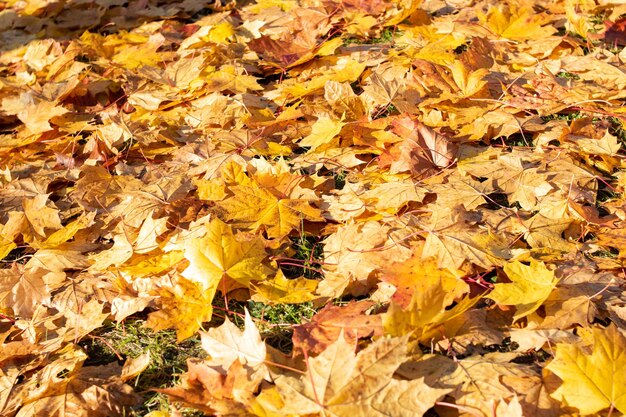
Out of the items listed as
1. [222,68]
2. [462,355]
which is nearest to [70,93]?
[222,68]

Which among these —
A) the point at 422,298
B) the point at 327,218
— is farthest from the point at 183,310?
the point at 422,298

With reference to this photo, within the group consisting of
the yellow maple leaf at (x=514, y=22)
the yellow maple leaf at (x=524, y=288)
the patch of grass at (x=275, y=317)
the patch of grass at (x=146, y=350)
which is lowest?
the patch of grass at (x=146, y=350)

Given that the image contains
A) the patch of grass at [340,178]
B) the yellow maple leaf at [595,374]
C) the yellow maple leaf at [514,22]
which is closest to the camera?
the yellow maple leaf at [595,374]

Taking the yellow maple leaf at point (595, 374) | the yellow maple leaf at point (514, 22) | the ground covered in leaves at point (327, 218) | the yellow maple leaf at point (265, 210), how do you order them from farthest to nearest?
the yellow maple leaf at point (514, 22) < the yellow maple leaf at point (265, 210) < the ground covered in leaves at point (327, 218) < the yellow maple leaf at point (595, 374)

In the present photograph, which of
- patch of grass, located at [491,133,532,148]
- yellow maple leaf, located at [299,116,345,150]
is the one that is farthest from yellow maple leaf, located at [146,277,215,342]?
patch of grass, located at [491,133,532,148]

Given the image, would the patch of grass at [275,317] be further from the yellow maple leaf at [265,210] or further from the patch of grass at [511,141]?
the patch of grass at [511,141]

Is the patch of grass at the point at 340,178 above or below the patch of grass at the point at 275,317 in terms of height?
above

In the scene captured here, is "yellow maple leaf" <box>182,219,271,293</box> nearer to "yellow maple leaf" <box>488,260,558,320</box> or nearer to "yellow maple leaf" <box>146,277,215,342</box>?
"yellow maple leaf" <box>146,277,215,342</box>

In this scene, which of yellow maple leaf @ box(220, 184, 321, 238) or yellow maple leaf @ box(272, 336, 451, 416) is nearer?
yellow maple leaf @ box(272, 336, 451, 416)

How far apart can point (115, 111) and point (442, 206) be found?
5.66 ft

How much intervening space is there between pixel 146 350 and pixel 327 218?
2.36ft

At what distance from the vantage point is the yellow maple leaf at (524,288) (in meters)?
1.63

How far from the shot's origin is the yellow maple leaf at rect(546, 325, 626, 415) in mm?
1332

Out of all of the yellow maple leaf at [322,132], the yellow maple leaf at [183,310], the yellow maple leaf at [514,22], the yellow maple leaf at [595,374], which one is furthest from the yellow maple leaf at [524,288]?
the yellow maple leaf at [514,22]
